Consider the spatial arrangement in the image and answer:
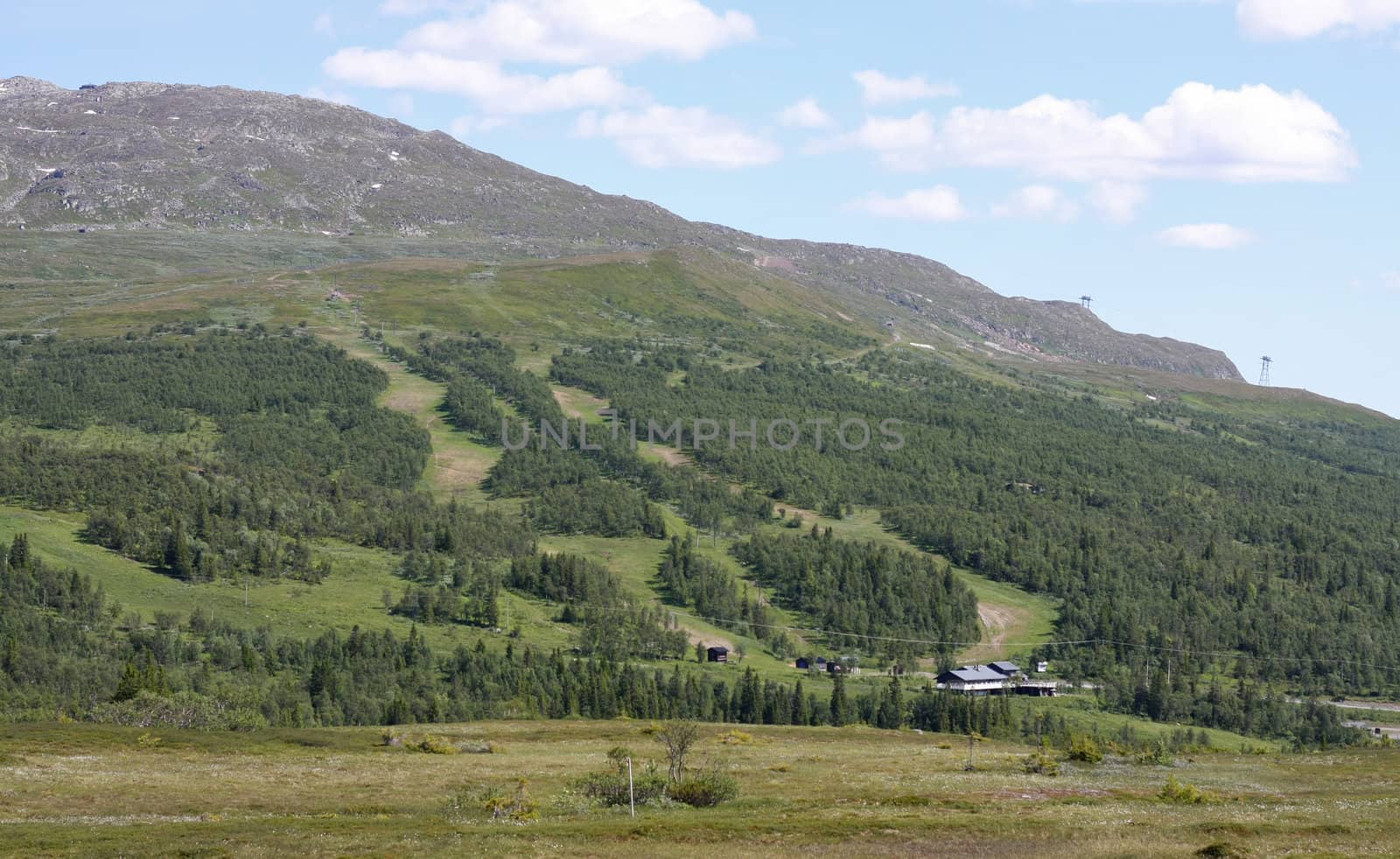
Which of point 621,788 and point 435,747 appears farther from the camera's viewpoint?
point 435,747

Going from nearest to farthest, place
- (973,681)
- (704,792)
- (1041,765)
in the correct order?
1. (704,792)
2. (1041,765)
3. (973,681)

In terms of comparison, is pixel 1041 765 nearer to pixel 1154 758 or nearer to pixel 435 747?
pixel 1154 758

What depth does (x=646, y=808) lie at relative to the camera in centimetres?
7231

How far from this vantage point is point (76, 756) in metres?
85.6

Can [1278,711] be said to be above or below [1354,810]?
below

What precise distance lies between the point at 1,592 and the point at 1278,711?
549 ft

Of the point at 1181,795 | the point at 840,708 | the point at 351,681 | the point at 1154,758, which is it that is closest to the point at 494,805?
the point at 1181,795

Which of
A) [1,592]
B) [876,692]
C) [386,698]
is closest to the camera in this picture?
[386,698]

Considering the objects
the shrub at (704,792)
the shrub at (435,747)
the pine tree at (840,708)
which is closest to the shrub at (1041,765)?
the shrub at (704,792)

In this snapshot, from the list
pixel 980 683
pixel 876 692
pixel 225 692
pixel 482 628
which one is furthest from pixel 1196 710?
pixel 225 692

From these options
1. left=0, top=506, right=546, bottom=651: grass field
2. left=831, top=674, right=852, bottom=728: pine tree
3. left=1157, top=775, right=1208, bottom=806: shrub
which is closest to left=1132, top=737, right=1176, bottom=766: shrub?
left=1157, top=775, right=1208, bottom=806: shrub

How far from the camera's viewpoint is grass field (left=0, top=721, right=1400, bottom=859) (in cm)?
5778

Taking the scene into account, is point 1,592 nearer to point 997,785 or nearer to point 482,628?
point 482,628

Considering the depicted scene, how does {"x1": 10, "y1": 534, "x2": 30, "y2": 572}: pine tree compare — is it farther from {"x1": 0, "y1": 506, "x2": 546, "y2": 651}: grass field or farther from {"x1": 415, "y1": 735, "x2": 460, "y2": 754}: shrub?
{"x1": 415, "y1": 735, "x2": 460, "y2": 754}: shrub
